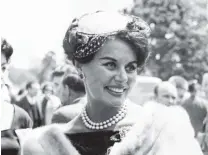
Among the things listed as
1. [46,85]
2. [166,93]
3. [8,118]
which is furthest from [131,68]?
[8,118]

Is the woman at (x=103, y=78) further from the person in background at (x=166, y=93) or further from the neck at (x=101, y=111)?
the person in background at (x=166, y=93)

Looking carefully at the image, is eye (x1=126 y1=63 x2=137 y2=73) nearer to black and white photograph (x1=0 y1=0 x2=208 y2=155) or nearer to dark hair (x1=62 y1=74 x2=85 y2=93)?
black and white photograph (x1=0 y1=0 x2=208 y2=155)

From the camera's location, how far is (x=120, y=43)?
113 centimetres

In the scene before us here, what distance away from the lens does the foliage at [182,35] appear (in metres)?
1.42

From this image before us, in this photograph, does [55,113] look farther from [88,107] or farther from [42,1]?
[42,1]

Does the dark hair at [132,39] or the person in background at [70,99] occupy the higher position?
the dark hair at [132,39]

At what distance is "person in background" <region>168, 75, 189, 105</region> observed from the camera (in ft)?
4.62

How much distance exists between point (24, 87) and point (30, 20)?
27cm

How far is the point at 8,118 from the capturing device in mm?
1360

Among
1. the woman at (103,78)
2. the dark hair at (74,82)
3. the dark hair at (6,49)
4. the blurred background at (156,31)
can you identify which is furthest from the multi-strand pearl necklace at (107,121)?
the dark hair at (6,49)

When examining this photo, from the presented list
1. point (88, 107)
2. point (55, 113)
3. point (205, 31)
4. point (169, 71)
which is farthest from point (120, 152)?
point (205, 31)

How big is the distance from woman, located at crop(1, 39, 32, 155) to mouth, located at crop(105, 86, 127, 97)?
0.37m

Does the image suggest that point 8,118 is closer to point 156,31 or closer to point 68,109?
point 68,109

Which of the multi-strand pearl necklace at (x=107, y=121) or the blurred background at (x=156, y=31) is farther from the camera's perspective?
the blurred background at (x=156, y=31)
